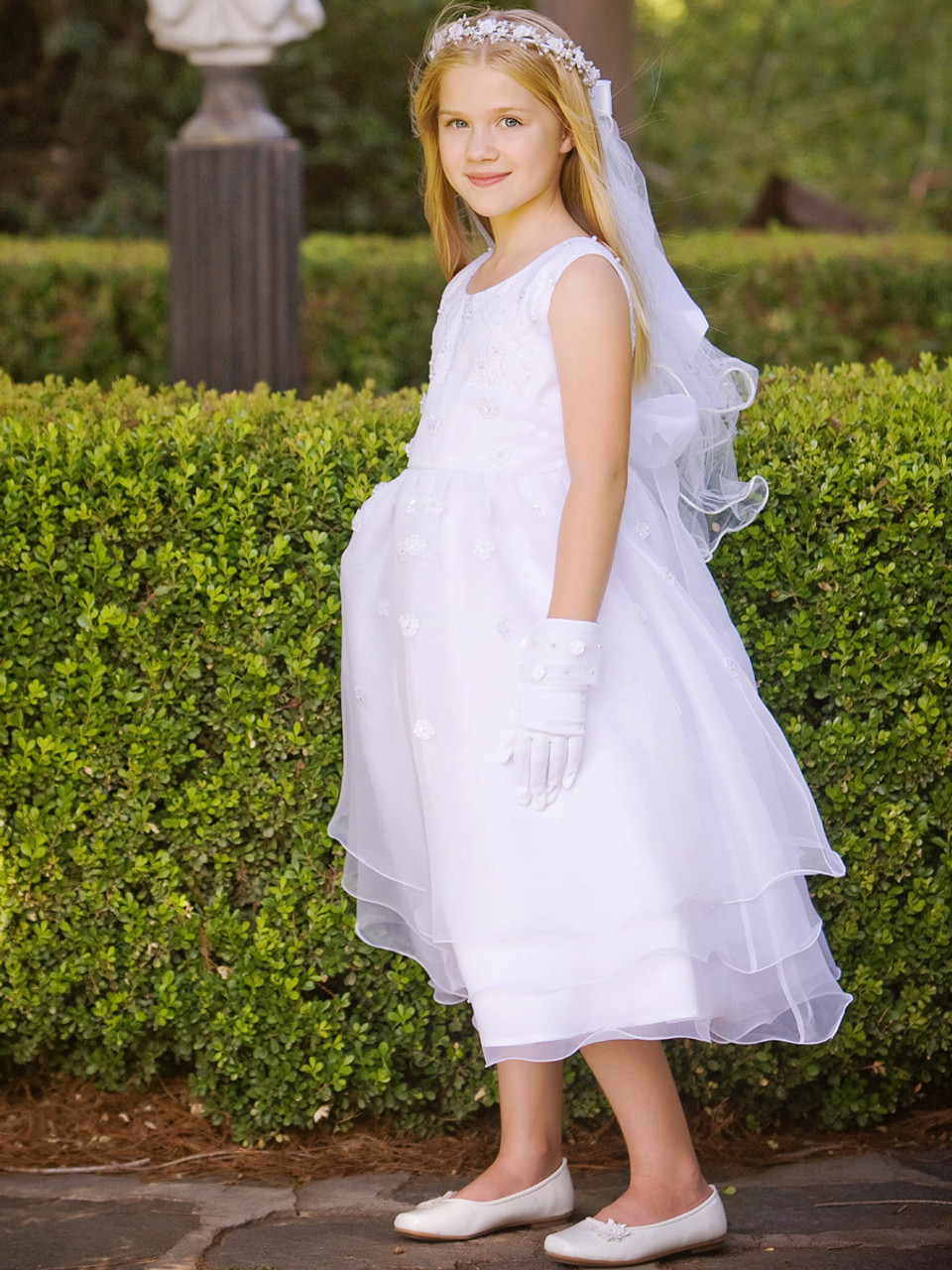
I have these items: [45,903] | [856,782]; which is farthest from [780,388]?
[45,903]

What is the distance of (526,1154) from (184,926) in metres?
0.83

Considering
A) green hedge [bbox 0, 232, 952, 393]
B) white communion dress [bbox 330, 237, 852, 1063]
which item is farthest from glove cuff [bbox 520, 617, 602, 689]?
green hedge [bbox 0, 232, 952, 393]

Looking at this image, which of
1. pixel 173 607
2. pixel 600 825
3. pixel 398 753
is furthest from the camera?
pixel 173 607

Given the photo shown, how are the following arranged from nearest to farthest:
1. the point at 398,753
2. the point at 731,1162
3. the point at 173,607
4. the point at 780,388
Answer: the point at 398,753 → the point at 173,607 → the point at 731,1162 → the point at 780,388

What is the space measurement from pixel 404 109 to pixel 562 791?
11948 millimetres

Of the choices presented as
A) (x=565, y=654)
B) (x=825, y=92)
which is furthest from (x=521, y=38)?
(x=825, y=92)

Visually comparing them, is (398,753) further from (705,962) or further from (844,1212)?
(844,1212)

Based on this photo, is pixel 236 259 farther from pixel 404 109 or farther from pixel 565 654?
pixel 404 109

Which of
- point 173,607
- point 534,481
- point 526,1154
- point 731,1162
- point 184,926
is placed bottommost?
point 731,1162

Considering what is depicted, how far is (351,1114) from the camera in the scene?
9.86 feet

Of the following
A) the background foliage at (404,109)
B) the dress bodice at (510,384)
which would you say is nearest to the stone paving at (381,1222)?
the dress bodice at (510,384)

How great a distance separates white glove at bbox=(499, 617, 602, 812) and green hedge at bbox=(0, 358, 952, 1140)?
64 centimetres

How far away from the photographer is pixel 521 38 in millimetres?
2443

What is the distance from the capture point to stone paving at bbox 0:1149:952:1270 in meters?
2.52
